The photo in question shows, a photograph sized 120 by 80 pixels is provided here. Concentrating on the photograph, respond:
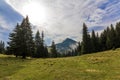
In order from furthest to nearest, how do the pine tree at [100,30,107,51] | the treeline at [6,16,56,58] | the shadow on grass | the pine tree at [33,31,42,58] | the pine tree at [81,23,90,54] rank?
1. the pine tree at [100,30,107,51]
2. the pine tree at [33,31,42,58]
3. the pine tree at [81,23,90,54]
4. the treeline at [6,16,56,58]
5. the shadow on grass

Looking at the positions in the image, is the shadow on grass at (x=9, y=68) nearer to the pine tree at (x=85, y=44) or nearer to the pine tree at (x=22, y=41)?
the pine tree at (x=22, y=41)

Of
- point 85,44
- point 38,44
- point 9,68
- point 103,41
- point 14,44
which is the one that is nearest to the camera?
point 9,68

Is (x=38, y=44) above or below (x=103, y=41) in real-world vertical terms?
below

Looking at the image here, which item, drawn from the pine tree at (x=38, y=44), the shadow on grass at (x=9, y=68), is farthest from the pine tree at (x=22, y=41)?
the pine tree at (x=38, y=44)

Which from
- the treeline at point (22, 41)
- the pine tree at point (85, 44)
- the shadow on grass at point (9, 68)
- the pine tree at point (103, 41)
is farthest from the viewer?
the pine tree at point (103, 41)

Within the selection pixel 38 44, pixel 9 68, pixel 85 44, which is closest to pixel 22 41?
pixel 9 68

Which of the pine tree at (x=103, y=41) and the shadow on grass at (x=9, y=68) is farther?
the pine tree at (x=103, y=41)

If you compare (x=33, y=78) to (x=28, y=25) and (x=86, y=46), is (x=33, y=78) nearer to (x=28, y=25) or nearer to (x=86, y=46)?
(x=28, y=25)

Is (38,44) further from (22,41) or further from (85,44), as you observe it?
(22,41)

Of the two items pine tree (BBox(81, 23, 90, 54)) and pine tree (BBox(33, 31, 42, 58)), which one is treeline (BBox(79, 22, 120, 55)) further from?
pine tree (BBox(33, 31, 42, 58))

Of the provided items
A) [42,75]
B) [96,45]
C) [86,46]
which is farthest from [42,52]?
[42,75]

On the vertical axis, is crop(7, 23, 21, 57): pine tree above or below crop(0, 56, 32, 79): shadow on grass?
above

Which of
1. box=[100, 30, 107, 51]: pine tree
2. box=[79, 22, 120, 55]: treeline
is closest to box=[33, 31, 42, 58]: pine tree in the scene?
box=[79, 22, 120, 55]: treeline

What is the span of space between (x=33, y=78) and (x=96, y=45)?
91.3m
